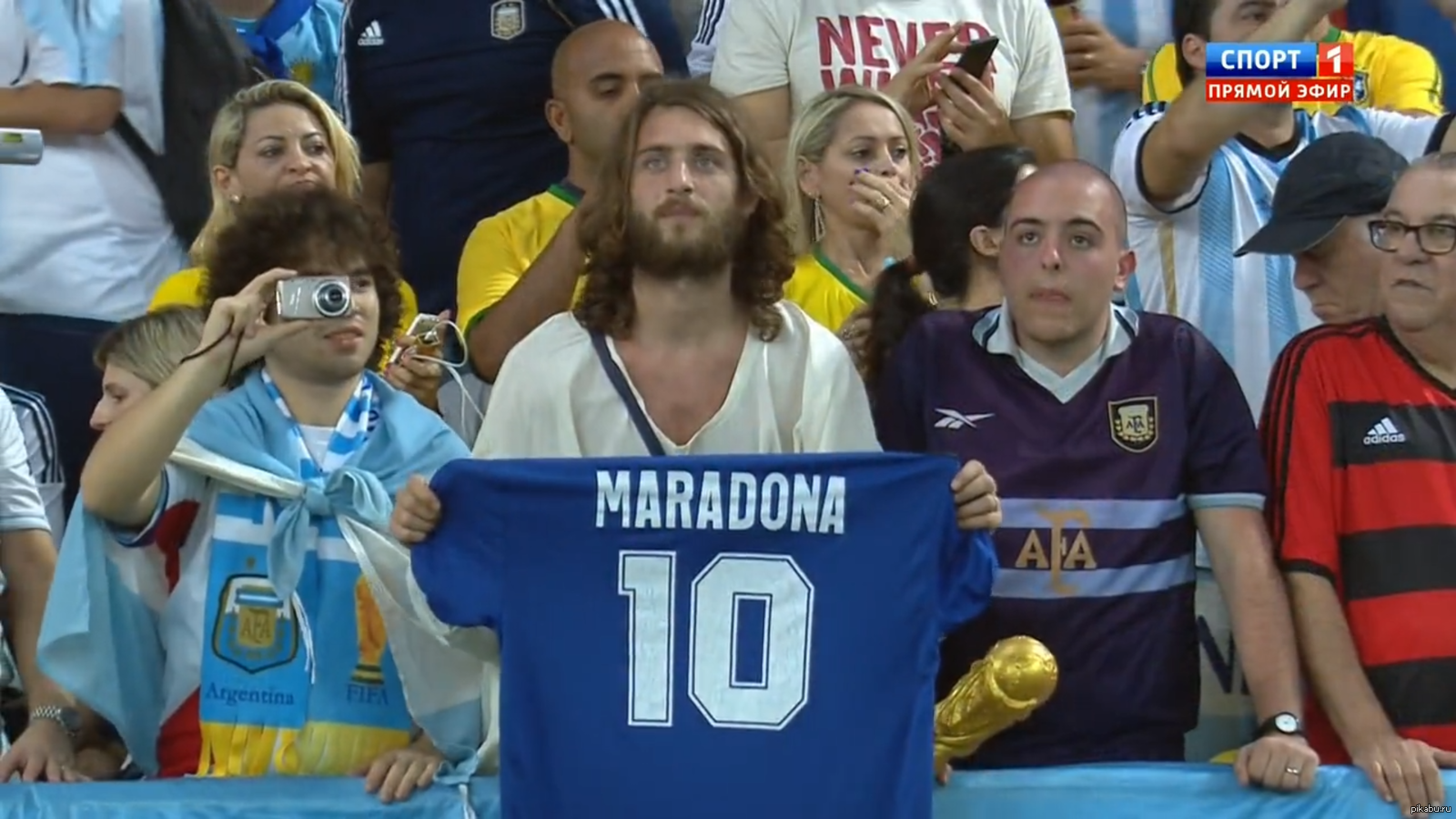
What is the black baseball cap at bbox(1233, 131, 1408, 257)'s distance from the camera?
16.9 feet

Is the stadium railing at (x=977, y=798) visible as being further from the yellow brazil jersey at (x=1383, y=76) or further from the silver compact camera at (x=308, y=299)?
the yellow brazil jersey at (x=1383, y=76)

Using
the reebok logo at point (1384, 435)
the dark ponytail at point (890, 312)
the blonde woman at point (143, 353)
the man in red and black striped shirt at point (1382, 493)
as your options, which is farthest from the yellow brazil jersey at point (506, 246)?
the reebok logo at point (1384, 435)

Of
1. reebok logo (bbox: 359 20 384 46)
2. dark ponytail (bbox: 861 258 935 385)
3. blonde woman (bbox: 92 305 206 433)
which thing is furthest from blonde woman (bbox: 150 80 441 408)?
dark ponytail (bbox: 861 258 935 385)

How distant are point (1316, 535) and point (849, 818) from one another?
114cm

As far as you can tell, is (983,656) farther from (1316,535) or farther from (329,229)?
(329,229)

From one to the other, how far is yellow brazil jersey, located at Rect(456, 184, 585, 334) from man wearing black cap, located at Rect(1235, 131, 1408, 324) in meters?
1.76

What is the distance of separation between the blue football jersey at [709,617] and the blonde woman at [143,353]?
962mm

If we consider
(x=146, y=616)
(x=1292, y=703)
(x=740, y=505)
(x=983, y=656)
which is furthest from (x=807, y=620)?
(x=146, y=616)

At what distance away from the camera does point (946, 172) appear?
530 cm

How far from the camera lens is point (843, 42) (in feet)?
20.4

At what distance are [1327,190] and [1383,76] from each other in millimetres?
1486

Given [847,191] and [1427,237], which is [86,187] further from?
[1427,237]

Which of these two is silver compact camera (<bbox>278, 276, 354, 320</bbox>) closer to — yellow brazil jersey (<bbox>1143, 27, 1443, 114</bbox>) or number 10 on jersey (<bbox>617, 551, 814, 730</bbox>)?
number 10 on jersey (<bbox>617, 551, 814, 730</bbox>)

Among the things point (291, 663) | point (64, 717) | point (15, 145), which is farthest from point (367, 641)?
point (15, 145)
